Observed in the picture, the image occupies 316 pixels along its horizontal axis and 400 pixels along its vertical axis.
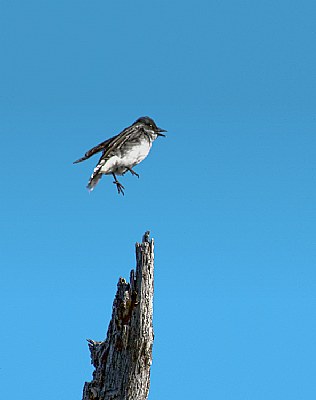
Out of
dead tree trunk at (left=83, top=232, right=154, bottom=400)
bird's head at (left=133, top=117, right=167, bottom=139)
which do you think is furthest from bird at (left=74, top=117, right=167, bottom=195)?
dead tree trunk at (left=83, top=232, right=154, bottom=400)

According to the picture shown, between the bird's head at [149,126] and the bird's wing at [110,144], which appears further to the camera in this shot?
the bird's head at [149,126]

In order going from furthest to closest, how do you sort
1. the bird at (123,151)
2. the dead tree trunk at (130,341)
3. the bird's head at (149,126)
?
the bird's head at (149,126) → the bird at (123,151) → the dead tree trunk at (130,341)

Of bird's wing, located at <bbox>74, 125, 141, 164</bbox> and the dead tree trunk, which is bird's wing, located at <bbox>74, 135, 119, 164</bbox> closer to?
bird's wing, located at <bbox>74, 125, 141, 164</bbox>

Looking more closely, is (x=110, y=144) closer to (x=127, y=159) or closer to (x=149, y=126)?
(x=127, y=159)

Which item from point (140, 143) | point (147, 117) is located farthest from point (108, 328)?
point (147, 117)

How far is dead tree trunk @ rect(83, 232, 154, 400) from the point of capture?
39.4ft

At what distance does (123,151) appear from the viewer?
13.7 meters

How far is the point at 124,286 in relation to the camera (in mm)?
12203

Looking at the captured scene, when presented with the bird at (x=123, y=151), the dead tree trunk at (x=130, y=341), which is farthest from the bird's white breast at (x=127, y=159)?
the dead tree trunk at (x=130, y=341)

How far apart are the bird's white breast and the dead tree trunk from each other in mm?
2131

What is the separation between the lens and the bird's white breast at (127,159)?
44.2 feet

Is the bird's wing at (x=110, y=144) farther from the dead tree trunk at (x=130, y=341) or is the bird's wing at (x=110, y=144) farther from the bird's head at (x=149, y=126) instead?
the dead tree trunk at (x=130, y=341)

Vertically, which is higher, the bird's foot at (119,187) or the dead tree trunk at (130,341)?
the bird's foot at (119,187)

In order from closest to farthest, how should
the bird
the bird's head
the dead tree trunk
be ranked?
the dead tree trunk
the bird
the bird's head
